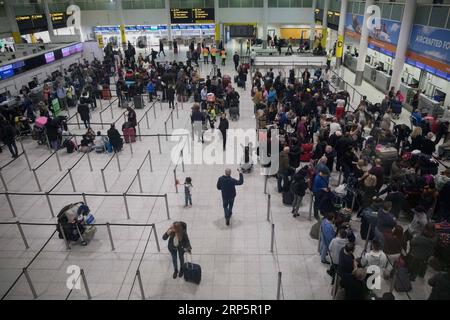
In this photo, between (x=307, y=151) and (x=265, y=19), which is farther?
(x=265, y=19)

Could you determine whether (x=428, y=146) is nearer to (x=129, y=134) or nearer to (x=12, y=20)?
(x=129, y=134)

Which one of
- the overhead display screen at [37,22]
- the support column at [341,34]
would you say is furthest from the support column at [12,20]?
the support column at [341,34]

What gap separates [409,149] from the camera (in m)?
11.7

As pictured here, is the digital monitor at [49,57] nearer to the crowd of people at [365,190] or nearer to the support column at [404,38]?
the crowd of people at [365,190]

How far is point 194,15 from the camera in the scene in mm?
37156

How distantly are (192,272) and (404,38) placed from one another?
17951 millimetres

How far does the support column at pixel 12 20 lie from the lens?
32188 millimetres

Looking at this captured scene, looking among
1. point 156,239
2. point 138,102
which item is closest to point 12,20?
point 138,102

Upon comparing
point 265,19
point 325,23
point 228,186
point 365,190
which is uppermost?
point 265,19

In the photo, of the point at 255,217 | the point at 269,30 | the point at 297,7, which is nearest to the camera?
the point at 255,217

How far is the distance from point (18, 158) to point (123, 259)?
8.77 meters

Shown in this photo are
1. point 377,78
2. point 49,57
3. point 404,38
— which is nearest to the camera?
point 404,38
